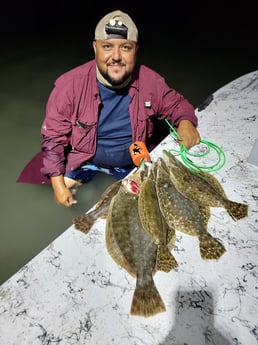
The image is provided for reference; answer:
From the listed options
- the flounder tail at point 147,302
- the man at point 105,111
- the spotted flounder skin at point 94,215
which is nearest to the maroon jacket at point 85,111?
the man at point 105,111

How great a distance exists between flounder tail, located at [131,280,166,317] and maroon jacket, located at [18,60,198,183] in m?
1.39

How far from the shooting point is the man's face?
2.13 meters

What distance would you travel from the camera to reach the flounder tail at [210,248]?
1.58 meters

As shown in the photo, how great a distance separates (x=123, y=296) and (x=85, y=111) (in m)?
1.54

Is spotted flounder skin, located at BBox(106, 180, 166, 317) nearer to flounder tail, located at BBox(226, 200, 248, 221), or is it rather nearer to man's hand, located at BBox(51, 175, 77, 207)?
flounder tail, located at BBox(226, 200, 248, 221)

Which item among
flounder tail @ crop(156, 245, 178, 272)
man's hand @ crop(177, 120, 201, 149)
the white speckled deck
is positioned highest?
man's hand @ crop(177, 120, 201, 149)

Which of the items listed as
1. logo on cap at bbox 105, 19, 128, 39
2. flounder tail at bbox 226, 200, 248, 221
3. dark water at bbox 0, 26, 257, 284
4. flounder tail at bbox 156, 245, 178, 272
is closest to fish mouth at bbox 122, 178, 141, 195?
flounder tail at bbox 156, 245, 178, 272

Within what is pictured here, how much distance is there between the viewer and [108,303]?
4.56 feet

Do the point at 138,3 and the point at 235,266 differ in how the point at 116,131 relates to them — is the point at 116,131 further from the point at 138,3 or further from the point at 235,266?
the point at 138,3

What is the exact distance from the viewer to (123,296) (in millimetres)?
1417

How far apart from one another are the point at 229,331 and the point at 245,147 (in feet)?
4.63

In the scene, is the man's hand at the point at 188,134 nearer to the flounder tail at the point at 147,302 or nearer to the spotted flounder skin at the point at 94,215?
the spotted flounder skin at the point at 94,215

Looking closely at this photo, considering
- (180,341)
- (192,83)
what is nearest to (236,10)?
(192,83)

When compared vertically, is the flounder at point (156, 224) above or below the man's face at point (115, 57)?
below
